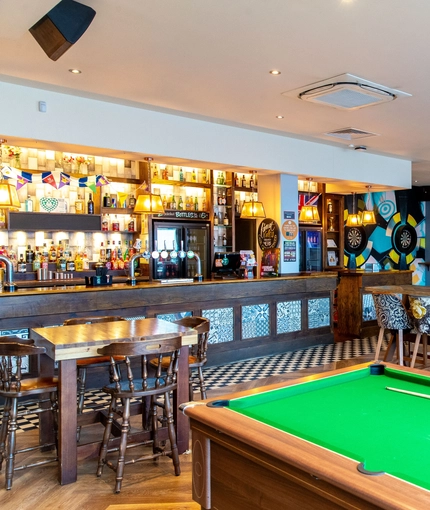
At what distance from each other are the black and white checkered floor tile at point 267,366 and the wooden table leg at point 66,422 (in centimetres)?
132

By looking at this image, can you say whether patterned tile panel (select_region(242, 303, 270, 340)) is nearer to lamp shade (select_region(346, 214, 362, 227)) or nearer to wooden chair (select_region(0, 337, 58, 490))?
wooden chair (select_region(0, 337, 58, 490))

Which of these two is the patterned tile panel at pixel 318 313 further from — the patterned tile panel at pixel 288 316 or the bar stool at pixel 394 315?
the bar stool at pixel 394 315

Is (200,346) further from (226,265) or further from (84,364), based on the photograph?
(226,265)

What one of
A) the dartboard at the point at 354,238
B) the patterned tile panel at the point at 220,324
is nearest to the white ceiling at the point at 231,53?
the patterned tile panel at the point at 220,324

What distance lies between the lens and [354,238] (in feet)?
43.7

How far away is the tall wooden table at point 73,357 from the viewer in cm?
332

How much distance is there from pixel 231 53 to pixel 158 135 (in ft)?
7.61

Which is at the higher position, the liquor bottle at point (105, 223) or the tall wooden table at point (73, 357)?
the liquor bottle at point (105, 223)

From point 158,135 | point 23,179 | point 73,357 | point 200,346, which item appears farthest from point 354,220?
point 73,357

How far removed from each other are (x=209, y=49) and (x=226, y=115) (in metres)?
2.26

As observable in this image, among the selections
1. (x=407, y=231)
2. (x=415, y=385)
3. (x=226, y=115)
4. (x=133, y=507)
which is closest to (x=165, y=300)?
(x=226, y=115)

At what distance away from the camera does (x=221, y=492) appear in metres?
1.90

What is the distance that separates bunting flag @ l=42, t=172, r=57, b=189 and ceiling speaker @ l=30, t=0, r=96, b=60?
379 cm

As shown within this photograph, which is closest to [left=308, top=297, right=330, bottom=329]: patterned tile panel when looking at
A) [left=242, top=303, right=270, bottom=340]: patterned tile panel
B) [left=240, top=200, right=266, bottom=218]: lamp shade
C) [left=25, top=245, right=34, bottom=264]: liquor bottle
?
[left=242, top=303, right=270, bottom=340]: patterned tile panel
